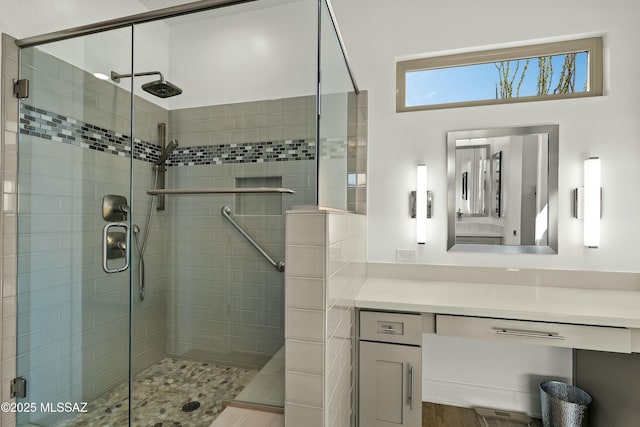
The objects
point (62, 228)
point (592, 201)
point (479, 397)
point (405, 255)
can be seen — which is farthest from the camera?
point (405, 255)

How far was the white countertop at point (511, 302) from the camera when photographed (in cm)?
137

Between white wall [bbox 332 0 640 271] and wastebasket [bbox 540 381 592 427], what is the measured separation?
70 centimetres

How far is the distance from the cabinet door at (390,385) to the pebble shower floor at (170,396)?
0.57 meters

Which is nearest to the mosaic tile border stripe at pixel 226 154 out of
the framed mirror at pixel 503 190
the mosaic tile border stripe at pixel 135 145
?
the mosaic tile border stripe at pixel 135 145

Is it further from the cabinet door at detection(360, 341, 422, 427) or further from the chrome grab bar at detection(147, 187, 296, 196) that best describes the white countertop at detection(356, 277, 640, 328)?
the chrome grab bar at detection(147, 187, 296, 196)

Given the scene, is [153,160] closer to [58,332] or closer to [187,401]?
[58,332]

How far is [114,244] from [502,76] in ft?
8.09

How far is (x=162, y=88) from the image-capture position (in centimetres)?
156

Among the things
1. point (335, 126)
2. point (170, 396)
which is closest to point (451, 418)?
point (170, 396)

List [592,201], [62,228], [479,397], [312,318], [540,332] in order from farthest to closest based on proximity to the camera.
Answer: [479,397] < [592,201] < [62,228] < [540,332] < [312,318]

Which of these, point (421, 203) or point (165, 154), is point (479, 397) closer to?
point (421, 203)

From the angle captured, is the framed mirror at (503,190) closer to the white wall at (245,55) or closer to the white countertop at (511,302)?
the white countertop at (511,302)

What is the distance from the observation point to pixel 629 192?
1838 mm

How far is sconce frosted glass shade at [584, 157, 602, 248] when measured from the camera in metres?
1.84
